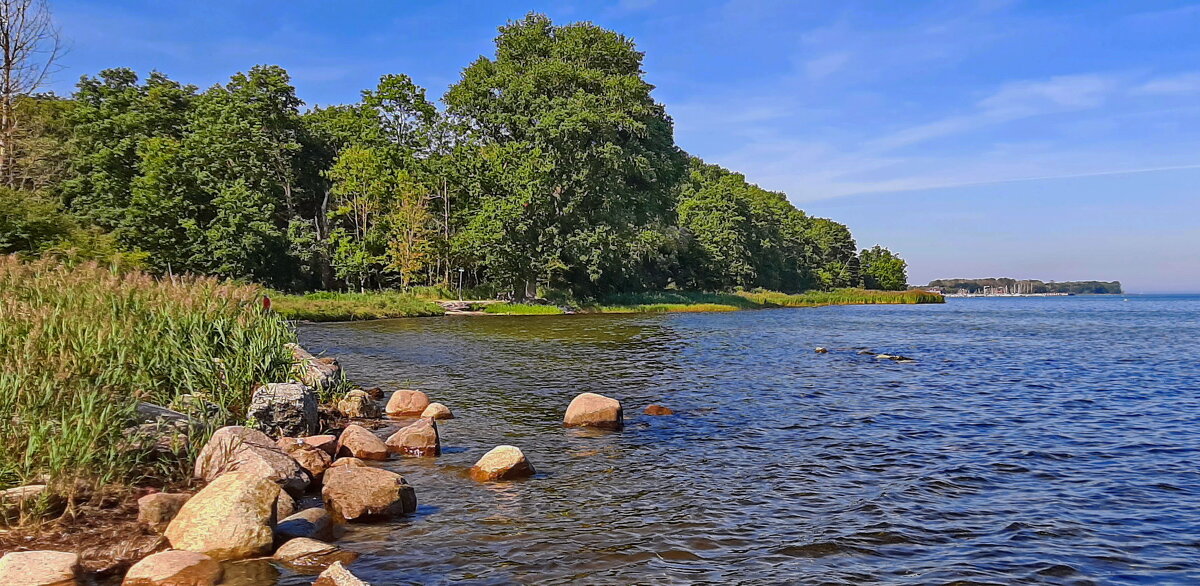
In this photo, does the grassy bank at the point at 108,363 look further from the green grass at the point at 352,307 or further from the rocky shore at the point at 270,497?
the green grass at the point at 352,307

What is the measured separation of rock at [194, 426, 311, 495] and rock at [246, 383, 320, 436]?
1.71 m

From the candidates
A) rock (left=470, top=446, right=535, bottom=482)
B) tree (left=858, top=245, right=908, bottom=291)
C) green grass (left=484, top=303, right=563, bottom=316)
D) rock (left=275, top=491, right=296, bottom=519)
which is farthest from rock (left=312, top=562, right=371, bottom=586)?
tree (left=858, top=245, right=908, bottom=291)

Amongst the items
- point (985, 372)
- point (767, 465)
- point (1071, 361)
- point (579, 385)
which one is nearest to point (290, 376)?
point (579, 385)

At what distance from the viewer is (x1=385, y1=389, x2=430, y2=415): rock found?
584 inches

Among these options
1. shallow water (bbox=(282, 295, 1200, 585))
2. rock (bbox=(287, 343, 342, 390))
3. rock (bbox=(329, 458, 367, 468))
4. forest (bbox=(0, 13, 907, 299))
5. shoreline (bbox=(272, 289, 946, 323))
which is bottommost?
shallow water (bbox=(282, 295, 1200, 585))

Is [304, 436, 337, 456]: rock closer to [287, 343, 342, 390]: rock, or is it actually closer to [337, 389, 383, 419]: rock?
[337, 389, 383, 419]: rock

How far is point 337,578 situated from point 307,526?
1731 millimetres

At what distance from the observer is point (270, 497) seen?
735 cm

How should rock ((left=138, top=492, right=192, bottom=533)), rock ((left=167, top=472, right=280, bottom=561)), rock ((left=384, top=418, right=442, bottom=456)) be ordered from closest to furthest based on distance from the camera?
1. rock ((left=167, top=472, right=280, bottom=561))
2. rock ((left=138, top=492, right=192, bottom=533))
3. rock ((left=384, top=418, right=442, bottom=456))

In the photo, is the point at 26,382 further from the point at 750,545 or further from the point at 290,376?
the point at 750,545

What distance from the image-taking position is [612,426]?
13.7 m

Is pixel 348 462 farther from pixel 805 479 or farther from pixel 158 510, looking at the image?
pixel 805 479

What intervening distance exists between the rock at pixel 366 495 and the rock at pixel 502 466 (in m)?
1.53

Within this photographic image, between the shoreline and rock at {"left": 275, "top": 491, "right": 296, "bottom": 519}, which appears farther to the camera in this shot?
the shoreline
